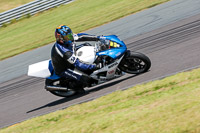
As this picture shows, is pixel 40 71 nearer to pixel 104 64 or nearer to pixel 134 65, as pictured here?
pixel 104 64

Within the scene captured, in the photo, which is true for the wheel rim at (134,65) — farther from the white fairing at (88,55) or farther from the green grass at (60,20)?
the green grass at (60,20)

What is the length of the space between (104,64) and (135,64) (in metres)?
0.77

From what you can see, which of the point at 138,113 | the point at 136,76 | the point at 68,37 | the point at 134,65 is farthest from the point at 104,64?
the point at 138,113

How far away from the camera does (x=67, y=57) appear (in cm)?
771

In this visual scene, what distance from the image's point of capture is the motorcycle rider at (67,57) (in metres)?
7.71

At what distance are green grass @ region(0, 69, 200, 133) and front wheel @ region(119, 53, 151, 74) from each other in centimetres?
80

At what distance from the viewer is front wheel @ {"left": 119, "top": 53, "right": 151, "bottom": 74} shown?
306 inches

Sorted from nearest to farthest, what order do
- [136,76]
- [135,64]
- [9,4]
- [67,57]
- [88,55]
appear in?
[67,57] < [88,55] < [135,64] < [136,76] < [9,4]

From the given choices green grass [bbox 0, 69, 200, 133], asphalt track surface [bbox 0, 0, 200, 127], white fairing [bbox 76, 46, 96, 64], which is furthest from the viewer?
asphalt track surface [bbox 0, 0, 200, 127]

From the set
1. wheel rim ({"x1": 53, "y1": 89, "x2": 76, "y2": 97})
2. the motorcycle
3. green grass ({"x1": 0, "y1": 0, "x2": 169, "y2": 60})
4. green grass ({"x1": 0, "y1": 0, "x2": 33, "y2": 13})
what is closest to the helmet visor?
the motorcycle

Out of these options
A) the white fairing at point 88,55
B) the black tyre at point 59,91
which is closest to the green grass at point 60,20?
the black tyre at point 59,91

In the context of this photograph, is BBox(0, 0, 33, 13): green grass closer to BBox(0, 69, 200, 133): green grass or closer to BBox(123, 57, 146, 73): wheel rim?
BBox(123, 57, 146, 73): wheel rim

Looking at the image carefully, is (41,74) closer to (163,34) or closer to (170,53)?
(170,53)

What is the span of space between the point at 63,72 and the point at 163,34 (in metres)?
4.72
